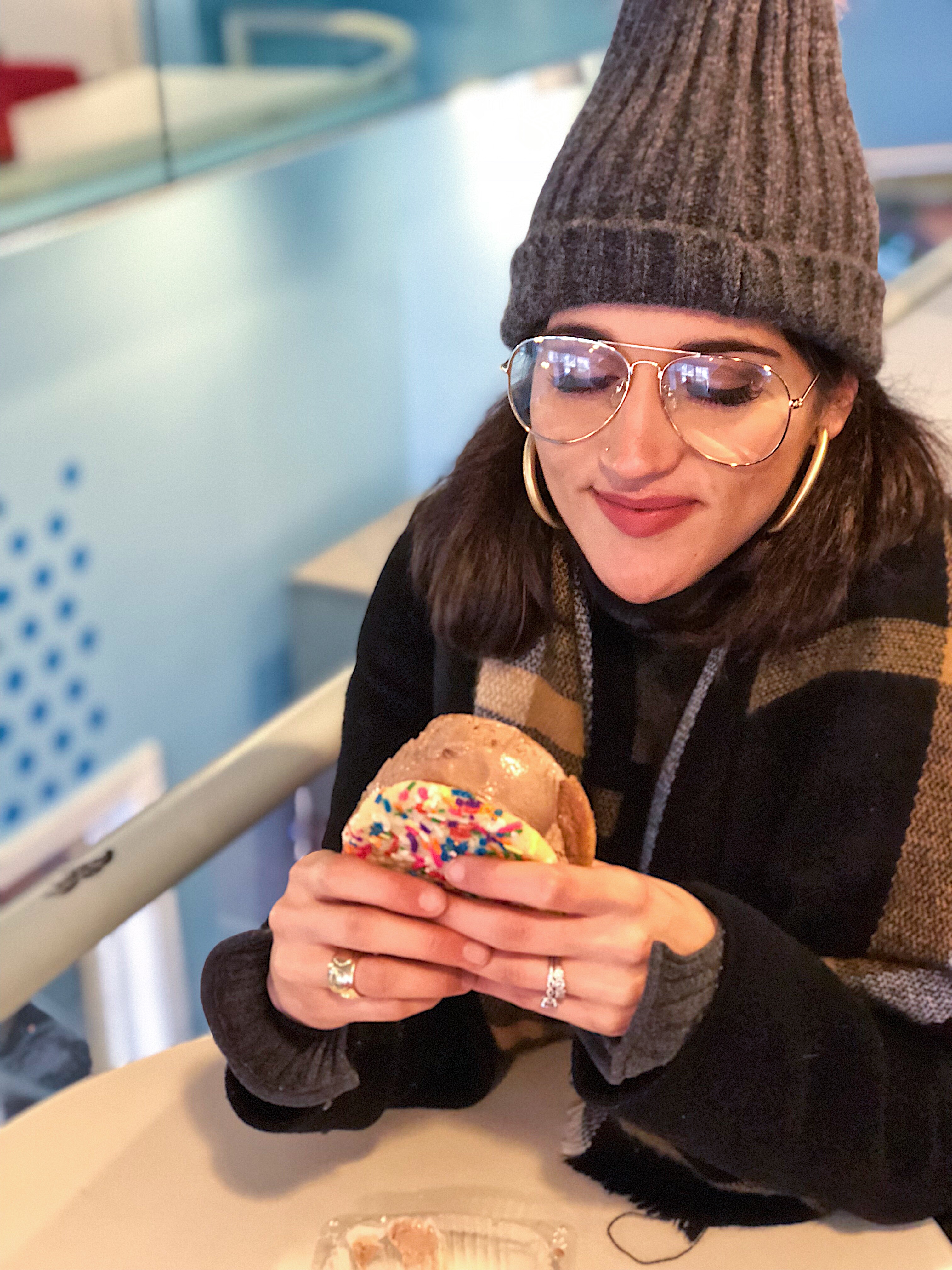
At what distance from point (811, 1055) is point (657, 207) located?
55cm

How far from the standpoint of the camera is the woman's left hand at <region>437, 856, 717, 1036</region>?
67 centimetres

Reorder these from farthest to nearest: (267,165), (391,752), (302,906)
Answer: (267,165), (391,752), (302,906)

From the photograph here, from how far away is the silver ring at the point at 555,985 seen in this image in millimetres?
711

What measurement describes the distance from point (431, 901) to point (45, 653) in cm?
270

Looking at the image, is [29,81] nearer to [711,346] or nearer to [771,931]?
[711,346]

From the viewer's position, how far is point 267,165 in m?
3.19

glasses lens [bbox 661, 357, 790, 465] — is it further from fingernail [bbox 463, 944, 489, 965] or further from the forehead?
fingernail [bbox 463, 944, 489, 965]

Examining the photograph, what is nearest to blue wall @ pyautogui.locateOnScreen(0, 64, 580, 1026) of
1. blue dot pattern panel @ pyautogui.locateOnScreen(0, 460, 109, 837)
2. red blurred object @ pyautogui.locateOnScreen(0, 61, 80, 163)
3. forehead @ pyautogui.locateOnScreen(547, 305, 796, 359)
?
blue dot pattern panel @ pyautogui.locateOnScreen(0, 460, 109, 837)

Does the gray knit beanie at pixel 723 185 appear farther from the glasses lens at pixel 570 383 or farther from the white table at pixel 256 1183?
the white table at pixel 256 1183

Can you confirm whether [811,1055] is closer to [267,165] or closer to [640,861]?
[640,861]

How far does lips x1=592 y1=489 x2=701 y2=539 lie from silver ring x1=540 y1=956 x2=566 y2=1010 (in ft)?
0.98

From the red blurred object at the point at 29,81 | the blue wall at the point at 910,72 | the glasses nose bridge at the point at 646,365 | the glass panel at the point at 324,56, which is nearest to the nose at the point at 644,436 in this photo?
the glasses nose bridge at the point at 646,365

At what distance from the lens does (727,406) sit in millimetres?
809

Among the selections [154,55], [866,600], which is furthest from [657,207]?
[154,55]
